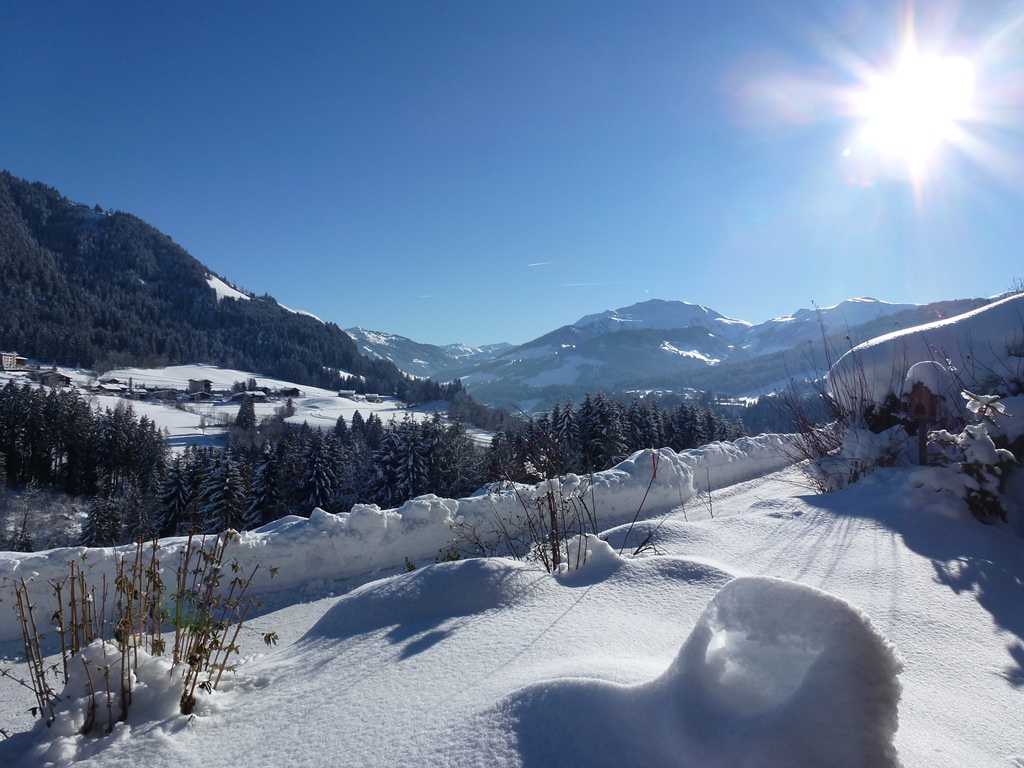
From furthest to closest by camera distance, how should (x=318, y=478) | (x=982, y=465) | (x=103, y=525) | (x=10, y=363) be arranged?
1. (x=10, y=363)
2. (x=318, y=478)
3. (x=103, y=525)
4. (x=982, y=465)

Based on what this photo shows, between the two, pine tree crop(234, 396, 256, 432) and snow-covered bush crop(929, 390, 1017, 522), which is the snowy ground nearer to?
snow-covered bush crop(929, 390, 1017, 522)

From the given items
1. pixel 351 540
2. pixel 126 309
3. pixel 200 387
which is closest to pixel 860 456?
pixel 351 540

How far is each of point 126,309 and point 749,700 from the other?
153241 mm

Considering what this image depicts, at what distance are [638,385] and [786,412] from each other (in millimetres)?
176183

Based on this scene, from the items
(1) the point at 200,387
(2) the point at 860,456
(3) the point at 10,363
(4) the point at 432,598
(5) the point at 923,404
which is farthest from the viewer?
(1) the point at 200,387

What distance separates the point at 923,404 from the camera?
466 centimetres

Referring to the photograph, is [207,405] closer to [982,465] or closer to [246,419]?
[246,419]

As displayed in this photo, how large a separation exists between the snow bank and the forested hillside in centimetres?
10872

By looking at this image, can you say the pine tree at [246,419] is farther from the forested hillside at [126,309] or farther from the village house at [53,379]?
the forested hillside at [126,309]

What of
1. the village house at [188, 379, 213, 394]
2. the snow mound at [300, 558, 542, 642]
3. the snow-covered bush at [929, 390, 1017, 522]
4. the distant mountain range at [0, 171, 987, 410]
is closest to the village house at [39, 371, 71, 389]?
the village house at [188, 379, 213, 394]

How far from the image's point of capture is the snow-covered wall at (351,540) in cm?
379

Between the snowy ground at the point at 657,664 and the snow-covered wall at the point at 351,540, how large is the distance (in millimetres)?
70

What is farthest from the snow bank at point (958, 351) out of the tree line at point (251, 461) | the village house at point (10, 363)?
the village house at point (10, 363)

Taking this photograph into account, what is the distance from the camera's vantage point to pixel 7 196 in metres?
146
